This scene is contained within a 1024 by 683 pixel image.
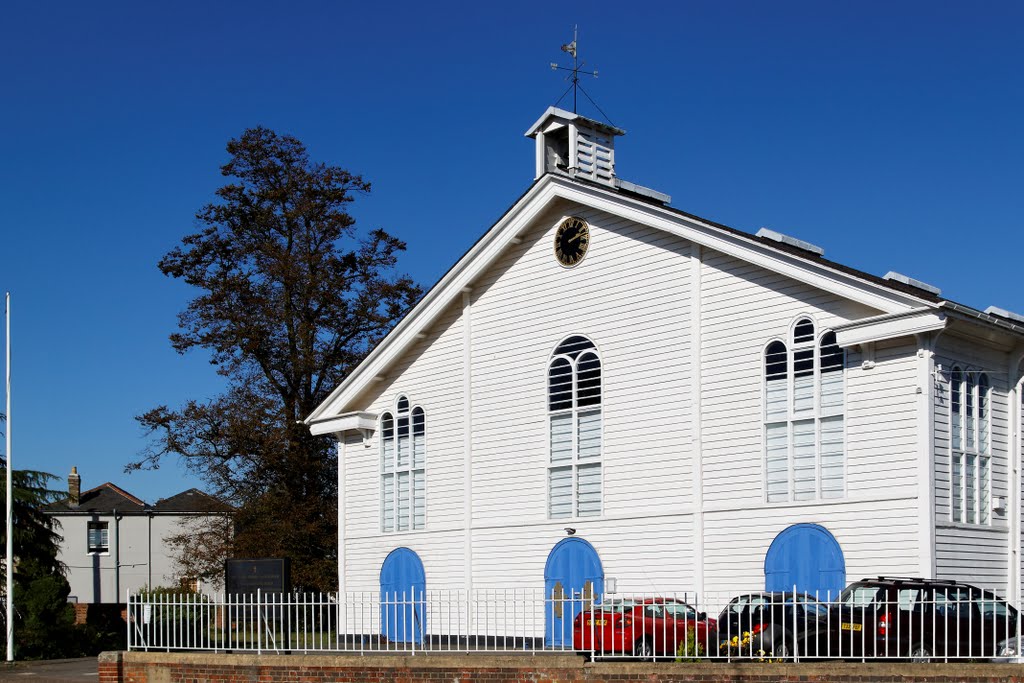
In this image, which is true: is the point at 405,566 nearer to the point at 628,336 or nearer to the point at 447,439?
the point at 447,439

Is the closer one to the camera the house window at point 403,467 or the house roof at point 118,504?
the house window at point 403,467

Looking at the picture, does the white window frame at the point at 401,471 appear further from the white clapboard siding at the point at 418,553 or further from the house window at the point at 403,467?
the white clapboard siding at the point at 418,553

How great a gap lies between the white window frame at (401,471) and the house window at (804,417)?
9.77 meters

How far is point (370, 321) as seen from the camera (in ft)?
151

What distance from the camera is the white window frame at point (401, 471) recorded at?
31.1 meters

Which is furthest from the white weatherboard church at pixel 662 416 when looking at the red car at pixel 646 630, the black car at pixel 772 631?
the black car at pixel 772 631

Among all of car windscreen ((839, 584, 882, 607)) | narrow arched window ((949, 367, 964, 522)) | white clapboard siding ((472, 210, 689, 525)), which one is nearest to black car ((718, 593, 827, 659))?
car windscreen ((839, 584, 882, 607))

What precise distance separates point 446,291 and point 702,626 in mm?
13789

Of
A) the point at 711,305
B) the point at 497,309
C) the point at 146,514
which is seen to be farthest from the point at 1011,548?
the point at 146,514

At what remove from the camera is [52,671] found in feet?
97.7

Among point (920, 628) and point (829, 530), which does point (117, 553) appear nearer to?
point (829, 530)

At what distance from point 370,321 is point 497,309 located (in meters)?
16.9

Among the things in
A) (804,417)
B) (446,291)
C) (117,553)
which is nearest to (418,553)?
(446,291)

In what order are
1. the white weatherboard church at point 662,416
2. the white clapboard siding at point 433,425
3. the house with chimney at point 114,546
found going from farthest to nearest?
the house with chimney at point 114,546 → the white clapboard siding at point 433,425 → the white weatherboard church at point 662,416
